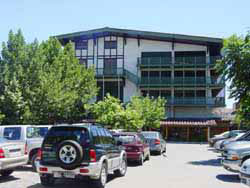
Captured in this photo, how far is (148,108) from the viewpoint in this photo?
33.1 meters

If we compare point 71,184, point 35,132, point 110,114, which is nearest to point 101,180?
point 71,184

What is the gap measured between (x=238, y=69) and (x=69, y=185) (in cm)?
1214

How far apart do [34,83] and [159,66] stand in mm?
21357

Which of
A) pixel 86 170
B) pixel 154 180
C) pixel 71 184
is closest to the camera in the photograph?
pixel 86 170

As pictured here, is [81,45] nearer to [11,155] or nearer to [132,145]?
[132,145]

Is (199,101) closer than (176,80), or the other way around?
(199,101)

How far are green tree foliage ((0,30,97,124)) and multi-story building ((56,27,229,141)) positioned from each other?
45.7 ft

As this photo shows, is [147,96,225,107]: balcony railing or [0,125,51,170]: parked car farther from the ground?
[147,96,225,107]: balcony railing

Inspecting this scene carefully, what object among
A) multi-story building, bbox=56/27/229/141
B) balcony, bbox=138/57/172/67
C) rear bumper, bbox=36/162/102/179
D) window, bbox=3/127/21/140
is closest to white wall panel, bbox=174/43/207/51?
multi-story building, bbox=56/27/229/141

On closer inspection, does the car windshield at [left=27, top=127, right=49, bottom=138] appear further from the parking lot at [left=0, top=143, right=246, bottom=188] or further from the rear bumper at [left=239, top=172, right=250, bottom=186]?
the rear bumper at [left=239, top=172, right=250, bottom=186]

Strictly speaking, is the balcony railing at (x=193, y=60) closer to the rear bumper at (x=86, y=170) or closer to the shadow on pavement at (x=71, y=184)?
the shadow on pavement at (x=71, y=184)

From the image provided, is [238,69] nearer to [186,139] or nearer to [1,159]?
[1,159]

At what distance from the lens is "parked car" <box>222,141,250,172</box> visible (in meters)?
9.92

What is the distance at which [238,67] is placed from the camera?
16.8 metres
